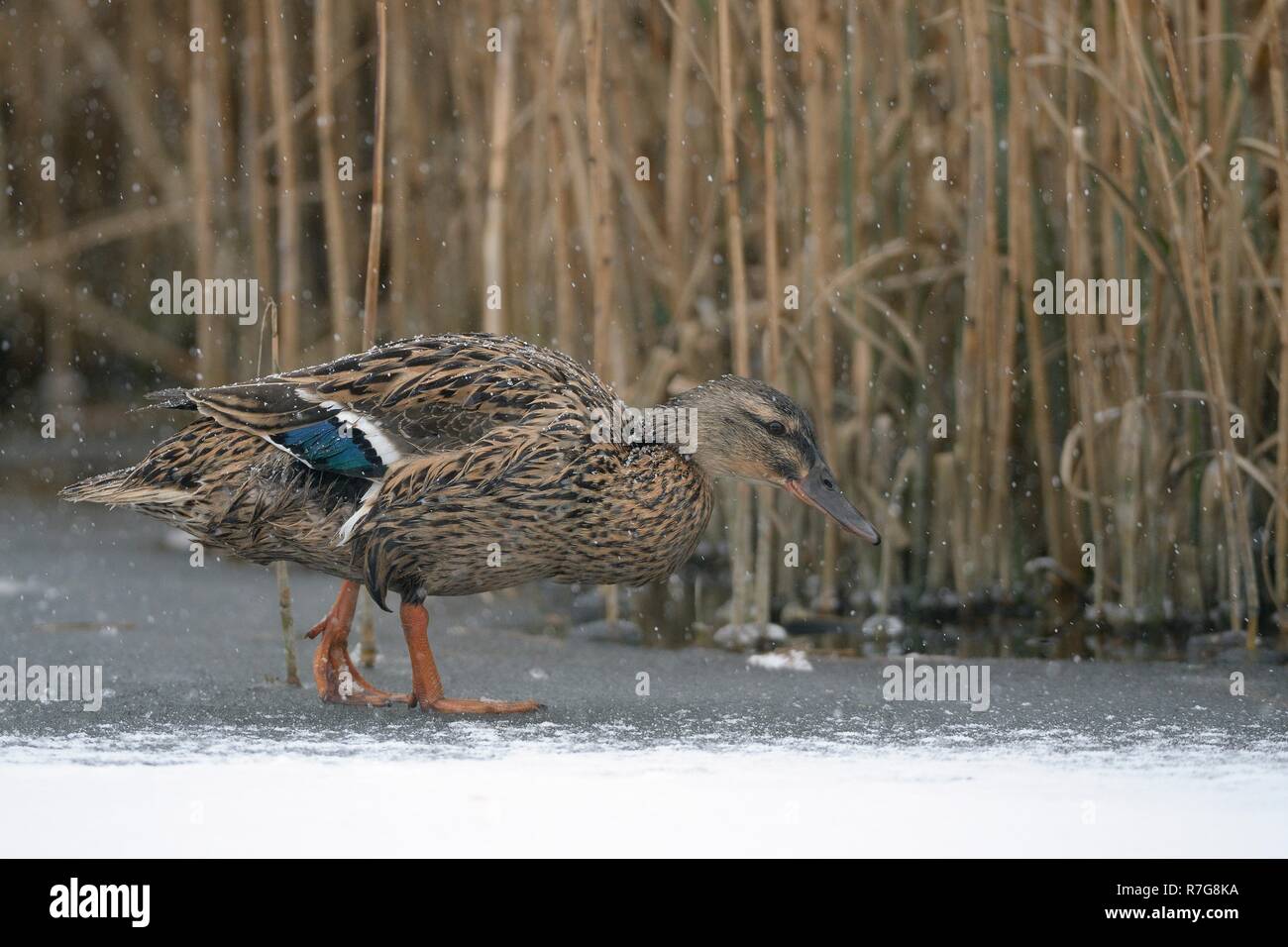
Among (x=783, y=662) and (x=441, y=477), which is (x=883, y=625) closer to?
(x=783, y=662)

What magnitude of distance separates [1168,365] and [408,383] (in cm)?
244

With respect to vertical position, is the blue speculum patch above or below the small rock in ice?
above

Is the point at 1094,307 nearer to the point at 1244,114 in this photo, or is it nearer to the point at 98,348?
the point at 1244,114

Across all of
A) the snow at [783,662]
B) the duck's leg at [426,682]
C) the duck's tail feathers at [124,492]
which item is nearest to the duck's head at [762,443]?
the snow at [783,662]

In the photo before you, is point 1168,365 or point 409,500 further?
point 1168,365

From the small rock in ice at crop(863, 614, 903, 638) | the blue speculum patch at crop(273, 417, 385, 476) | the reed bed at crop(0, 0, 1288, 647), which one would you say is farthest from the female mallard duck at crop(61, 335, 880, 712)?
the small rock in ice at crop(863, 614, 903, 638)

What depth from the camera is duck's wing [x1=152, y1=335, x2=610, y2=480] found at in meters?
4.05

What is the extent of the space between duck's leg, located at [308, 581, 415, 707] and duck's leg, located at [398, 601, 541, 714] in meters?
0.11

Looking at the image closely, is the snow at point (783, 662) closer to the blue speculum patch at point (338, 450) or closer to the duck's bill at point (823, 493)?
the duck's bill at point (823, 493)

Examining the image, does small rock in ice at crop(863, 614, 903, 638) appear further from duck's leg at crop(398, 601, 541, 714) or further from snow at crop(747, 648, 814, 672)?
duck's leg at crop(398, 601, 541, 714)

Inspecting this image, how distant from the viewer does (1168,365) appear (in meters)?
5.28

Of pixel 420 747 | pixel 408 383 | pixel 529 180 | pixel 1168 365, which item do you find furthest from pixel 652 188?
pixel 420 747

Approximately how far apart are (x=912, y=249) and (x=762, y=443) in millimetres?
1522

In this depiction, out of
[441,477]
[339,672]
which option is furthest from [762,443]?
[339,672]
